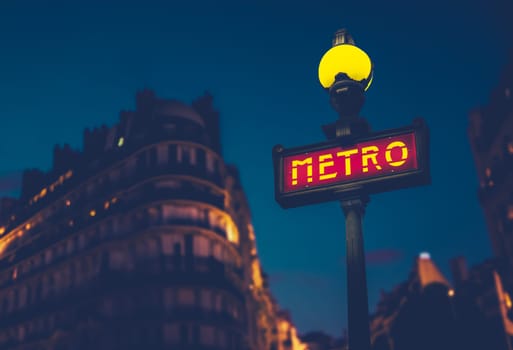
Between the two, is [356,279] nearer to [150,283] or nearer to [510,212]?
[150,283]

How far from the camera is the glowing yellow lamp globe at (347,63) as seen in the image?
7.44m

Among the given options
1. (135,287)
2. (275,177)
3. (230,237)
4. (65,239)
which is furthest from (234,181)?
(275,177)

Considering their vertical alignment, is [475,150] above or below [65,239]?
above

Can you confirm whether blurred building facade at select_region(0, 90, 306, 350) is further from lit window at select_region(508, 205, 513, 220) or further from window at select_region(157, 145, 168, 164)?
lit window at select_region(508, 205, 513, 220)

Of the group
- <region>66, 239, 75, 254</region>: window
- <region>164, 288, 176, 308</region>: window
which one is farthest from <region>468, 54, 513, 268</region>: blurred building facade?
<region>66, 239, 75, 254</region>: window

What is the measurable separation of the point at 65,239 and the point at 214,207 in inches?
519

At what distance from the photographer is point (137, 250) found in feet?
164

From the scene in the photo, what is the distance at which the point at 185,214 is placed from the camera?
51.3m

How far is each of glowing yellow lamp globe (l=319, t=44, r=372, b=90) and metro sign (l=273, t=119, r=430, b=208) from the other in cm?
69

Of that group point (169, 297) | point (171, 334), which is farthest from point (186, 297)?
point (171, 334)

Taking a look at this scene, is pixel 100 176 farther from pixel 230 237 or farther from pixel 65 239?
pixel 230 237

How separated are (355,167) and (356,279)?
1.22 metres

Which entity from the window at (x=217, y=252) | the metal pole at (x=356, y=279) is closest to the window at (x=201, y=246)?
the window at (x=217, y=252)

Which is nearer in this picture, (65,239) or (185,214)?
(185,214)
